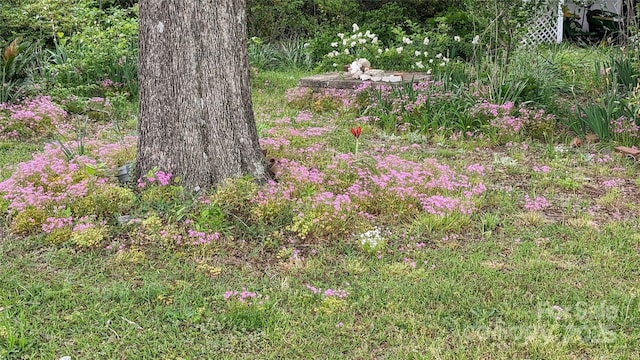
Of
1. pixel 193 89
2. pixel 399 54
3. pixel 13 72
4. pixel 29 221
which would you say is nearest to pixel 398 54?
pixel 399 54

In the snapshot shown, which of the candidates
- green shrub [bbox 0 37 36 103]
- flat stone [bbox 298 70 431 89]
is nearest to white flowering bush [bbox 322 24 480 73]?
flat stone [bbox 298 70 431 89]

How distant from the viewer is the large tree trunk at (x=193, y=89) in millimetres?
4004

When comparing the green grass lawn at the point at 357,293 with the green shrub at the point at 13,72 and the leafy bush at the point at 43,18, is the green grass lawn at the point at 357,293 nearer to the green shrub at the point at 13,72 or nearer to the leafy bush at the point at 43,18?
the green shrub at the point at 13,72

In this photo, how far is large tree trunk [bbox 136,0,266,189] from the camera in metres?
4.00

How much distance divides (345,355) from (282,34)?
10.8 meters

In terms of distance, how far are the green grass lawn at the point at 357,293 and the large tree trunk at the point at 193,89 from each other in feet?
2.12

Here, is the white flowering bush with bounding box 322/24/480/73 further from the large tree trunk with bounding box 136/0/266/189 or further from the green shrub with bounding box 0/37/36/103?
the large tree trunk with bounding box 136/0/266/189

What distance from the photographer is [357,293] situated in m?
3.26

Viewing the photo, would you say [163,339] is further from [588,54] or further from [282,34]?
[282,34]

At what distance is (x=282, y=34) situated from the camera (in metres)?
12.8

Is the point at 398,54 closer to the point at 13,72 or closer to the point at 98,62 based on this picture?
the point at 98,62

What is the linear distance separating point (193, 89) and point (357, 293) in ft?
5.72

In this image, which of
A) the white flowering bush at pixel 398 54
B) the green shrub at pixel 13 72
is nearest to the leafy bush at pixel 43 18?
the green shrub at pixel 13 72

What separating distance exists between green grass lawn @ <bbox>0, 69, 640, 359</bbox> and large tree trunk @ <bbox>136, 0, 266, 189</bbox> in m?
0.65
